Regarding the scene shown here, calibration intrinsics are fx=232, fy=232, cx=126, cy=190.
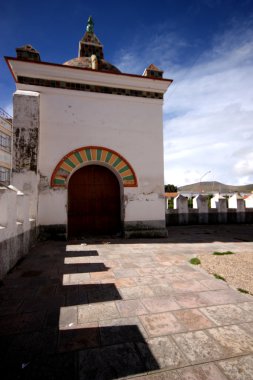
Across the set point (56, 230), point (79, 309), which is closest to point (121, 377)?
point (79, 309)

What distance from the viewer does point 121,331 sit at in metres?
2.31

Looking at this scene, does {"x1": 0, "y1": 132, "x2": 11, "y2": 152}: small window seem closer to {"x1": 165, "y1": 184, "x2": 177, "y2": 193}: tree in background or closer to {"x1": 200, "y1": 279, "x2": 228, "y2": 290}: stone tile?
{"x1": 200, "y1": 279, "x2": 228, "y2": 290}: stone tile

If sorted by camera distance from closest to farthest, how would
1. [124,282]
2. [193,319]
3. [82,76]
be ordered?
[193,319] → [124,282] → [82,76]

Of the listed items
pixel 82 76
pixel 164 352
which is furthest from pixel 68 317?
pixel 82 76

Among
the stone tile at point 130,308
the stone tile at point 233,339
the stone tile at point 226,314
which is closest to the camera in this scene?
the stone tile at point 233,339

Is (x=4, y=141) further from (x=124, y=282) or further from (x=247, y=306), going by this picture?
(x=247, y=306)

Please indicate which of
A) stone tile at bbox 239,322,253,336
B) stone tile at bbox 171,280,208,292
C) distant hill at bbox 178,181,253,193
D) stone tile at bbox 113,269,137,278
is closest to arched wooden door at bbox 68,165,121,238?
stone tile at bbox 113,269,137,278

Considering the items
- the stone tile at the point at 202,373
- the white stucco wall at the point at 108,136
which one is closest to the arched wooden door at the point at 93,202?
the white stucco wall at the point at 108,136

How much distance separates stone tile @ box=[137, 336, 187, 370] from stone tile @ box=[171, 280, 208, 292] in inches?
49.9

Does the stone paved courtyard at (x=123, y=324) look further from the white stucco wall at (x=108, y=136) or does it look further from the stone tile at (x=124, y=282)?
the white stucco wall at (x=108, y=136)

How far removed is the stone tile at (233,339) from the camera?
2.03 metres

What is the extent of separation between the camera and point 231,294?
3.23 metres

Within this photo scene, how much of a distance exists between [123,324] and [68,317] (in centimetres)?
63

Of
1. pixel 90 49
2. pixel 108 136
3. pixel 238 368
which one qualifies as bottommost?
pixel 238 368
